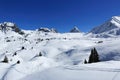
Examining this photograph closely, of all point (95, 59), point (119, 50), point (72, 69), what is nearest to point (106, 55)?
point (119, 50)

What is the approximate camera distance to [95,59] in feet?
148

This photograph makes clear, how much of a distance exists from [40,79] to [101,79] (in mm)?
3559

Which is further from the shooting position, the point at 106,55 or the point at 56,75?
the point at 106,55

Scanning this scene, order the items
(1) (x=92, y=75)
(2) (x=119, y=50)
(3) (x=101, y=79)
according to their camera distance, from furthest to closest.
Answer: (2) (x=119, y=50), (1) (x=92, y=75), (3) (x=101, y=79)

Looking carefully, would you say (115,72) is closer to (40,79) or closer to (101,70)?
(101,70)

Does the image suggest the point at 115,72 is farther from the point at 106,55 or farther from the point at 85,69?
the point at 106,55

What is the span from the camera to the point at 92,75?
1015 cm

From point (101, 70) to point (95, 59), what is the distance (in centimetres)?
3506

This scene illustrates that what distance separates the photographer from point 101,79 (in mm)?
9484

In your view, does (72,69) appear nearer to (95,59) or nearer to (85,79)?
(85,79)

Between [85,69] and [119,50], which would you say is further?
[119,50]

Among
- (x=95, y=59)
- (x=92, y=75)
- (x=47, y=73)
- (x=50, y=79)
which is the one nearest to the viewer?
(x=92, y=75)

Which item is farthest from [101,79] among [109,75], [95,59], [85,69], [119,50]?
[119,50]

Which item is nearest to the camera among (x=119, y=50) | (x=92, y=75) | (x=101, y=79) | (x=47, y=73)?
(x=101, y=79)
